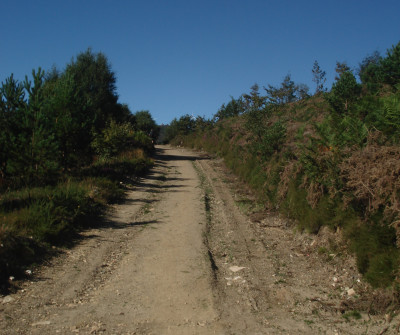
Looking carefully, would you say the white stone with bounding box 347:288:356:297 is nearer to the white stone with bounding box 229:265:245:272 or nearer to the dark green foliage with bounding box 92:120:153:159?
the white stone with bounding box 229:265:245:272

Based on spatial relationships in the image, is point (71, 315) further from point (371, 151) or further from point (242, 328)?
point (371, 151)

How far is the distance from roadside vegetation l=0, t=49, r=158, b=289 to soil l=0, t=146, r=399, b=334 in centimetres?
51

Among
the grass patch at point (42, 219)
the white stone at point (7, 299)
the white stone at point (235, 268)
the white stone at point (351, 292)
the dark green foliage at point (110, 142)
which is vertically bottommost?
the white stone at point (235, 268)

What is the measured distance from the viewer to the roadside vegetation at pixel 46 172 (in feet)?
25.9

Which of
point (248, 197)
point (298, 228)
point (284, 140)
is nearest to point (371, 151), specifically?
point (298, 228)

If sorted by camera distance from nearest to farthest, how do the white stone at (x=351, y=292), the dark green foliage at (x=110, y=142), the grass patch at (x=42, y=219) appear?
1. the white stone at (x=351, y=292)
2. the grass patch at (x=42, y=219)
3. the dark green foliage at (x=110, y=142)

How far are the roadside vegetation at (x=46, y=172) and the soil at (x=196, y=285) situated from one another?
0.51 metres

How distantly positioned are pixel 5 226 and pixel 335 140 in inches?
278

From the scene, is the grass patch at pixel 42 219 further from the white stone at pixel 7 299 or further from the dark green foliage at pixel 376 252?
the dark green foliage at pixel 376 252

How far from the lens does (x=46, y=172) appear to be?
42.2ft

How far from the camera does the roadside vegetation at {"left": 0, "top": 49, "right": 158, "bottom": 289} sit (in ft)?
25.9

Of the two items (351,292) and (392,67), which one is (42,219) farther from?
(392,67)

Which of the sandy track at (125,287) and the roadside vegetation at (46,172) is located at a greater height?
the roadside vegetation at (46,172)

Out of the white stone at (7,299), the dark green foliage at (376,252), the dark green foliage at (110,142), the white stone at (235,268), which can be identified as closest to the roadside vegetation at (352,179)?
the dark green foliage at (376,252)
